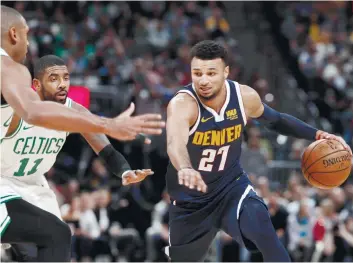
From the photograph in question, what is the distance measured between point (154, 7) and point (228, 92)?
9.82 meters

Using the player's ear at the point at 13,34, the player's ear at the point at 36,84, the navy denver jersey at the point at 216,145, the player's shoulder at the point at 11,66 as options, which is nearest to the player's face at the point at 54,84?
the player's ear at the point at 36,84

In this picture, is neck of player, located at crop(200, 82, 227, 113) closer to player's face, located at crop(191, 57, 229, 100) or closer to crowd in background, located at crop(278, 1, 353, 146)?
player's face, located at crop(191, 57, 229, 100)

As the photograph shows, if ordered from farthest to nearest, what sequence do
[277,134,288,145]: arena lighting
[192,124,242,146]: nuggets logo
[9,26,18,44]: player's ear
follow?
[277,134,288,145]: arena lighting
[192,124,242,146]: nuggets logo
[9,26,18,44]: player's ear

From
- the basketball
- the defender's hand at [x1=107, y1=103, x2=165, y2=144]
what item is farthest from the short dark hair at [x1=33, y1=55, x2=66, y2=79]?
the basketball

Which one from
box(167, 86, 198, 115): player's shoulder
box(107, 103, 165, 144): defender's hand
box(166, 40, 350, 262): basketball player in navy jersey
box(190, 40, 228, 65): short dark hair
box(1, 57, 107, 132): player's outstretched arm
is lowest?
box(166, 40, 350, 262): basketball player in navy jersey

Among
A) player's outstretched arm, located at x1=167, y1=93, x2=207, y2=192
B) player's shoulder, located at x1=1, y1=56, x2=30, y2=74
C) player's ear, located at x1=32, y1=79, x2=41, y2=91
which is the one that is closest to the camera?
player's shoulder, located at x1=1, y1=56, x2=30, y2=74

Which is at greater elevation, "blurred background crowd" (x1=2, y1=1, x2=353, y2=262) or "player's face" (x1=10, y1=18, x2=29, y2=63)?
"player's face" (x1=10, y1=18, x2=29, y2=63)

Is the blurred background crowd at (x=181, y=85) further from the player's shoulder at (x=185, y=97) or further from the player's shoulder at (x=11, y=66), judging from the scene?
the player's shoulder at (x=11, y=66)

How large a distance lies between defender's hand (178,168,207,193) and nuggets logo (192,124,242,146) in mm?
1168

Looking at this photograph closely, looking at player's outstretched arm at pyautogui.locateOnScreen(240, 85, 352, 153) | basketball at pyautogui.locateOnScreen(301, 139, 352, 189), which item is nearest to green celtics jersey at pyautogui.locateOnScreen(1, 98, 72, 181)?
player's outstretched arm at pyautogui.locateOnScreen(240, 85, 352, 153)

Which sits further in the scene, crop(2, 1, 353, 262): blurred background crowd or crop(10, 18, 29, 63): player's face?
crop(2, 1, 353, 262): blurred background crowd

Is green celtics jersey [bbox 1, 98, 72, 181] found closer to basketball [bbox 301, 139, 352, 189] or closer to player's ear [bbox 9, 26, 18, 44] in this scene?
player's ear [bbox 9, 26, 18, 44]

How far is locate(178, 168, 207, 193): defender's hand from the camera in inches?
192

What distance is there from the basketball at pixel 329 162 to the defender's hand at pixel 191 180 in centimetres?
218
